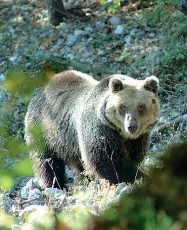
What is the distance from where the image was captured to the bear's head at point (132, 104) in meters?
6.09

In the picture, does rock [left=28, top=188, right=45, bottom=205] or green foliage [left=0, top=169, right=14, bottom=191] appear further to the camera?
rock [left=28, top=188, right=45, bottom=205]

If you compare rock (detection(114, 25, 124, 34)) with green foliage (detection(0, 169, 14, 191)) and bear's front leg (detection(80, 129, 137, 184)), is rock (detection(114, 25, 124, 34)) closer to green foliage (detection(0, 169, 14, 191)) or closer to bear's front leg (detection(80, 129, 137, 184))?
bear's front leg (detection(80, 129, 137, 184))

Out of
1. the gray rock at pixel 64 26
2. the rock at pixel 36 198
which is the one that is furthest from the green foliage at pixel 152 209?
the gray rock at pixel 64 26

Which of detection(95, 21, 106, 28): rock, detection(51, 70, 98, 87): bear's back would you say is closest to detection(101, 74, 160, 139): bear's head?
detection(51, 70, 98, 87): bear's back

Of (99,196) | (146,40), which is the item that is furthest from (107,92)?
(146,40)

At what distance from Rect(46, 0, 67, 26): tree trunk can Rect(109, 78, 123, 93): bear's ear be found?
23.3 feet

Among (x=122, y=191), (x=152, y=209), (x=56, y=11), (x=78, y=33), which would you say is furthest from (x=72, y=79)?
(x=56, y=11)

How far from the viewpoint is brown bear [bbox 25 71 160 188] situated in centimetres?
609

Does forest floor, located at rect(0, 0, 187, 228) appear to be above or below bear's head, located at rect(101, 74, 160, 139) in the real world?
below

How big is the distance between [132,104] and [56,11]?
7347mm

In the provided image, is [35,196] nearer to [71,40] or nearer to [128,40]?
[128,40]

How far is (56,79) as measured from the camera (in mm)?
7066

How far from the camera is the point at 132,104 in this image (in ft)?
20.1

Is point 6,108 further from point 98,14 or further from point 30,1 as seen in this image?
point 30,1
